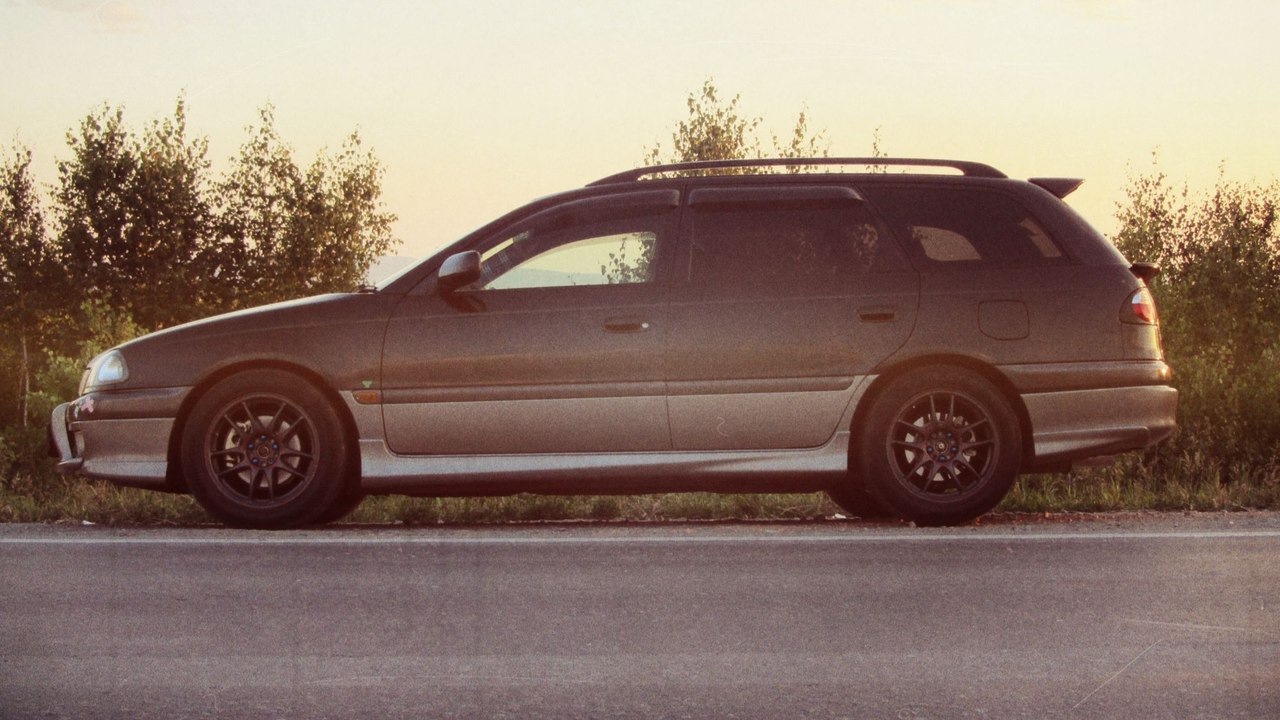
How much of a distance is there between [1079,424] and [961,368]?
643mm

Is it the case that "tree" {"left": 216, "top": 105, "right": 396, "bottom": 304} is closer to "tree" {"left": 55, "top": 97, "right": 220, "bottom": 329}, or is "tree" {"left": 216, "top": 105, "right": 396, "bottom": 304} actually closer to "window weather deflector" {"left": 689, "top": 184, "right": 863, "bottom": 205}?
"tree" {"left": 55, "top": 97, "right": 220, "bottom": 329}

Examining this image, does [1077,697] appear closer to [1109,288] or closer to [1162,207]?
[1109,288]

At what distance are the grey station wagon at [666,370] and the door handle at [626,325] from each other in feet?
0.04

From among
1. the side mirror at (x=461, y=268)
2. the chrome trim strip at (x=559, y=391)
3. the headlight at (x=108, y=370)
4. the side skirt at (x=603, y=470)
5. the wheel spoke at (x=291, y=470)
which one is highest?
the side mirror at (x=461, y=268)

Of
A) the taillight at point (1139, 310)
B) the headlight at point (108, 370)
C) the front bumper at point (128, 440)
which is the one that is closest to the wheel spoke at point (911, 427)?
the taillight at point (1139, 310)

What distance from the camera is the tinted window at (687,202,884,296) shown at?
7.84 m

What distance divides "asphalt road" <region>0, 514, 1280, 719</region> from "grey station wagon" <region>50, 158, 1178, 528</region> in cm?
36

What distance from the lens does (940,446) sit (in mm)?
7871

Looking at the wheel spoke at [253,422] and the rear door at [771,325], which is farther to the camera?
the wheel spoke at [253,422]

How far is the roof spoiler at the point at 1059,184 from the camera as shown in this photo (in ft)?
27.3

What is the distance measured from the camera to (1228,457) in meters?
17.3

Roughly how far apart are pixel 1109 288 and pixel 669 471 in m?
2.38

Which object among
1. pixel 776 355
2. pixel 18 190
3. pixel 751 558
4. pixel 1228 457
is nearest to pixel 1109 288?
pixel 776 355

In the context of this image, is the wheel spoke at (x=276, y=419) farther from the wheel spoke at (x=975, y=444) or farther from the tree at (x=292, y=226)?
the tree at (x=292, y=226)
